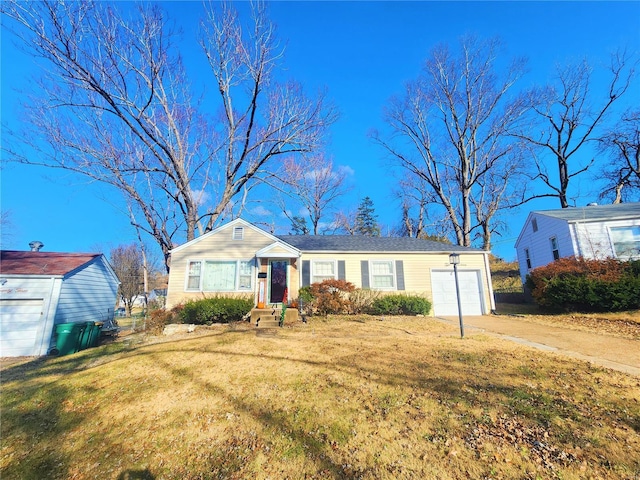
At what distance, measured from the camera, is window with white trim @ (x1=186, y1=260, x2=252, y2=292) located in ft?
43.9

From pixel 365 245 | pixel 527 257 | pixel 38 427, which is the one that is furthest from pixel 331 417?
pixel 527 257

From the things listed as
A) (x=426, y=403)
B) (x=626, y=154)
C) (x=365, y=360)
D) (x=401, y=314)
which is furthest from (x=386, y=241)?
(x=626, y=154)

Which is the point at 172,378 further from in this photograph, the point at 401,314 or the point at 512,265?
the point at 512,265

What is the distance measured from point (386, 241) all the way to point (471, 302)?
5500 mm

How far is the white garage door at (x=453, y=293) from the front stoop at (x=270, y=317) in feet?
25.5

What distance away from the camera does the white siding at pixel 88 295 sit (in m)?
11.8

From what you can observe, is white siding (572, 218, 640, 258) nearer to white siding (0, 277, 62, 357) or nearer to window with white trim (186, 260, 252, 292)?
window with white trim (186, 260, 252, 292)

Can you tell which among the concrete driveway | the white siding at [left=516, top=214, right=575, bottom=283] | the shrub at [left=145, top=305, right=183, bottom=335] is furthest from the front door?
the white siding at [left=516, top=214, right=575, bottom=283]

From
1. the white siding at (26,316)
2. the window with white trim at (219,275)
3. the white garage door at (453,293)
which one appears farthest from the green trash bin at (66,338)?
the white garage door at (453,293)

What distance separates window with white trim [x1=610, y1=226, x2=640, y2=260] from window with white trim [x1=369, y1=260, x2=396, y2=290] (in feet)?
38.2

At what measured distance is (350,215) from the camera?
32594 millimetres

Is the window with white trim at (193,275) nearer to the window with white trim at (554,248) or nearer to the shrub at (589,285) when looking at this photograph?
the shrub at (589,285)

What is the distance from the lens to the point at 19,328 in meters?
10.5

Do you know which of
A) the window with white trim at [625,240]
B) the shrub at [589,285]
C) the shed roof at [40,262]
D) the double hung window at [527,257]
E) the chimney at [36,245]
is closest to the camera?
the shrub at [589,285]
